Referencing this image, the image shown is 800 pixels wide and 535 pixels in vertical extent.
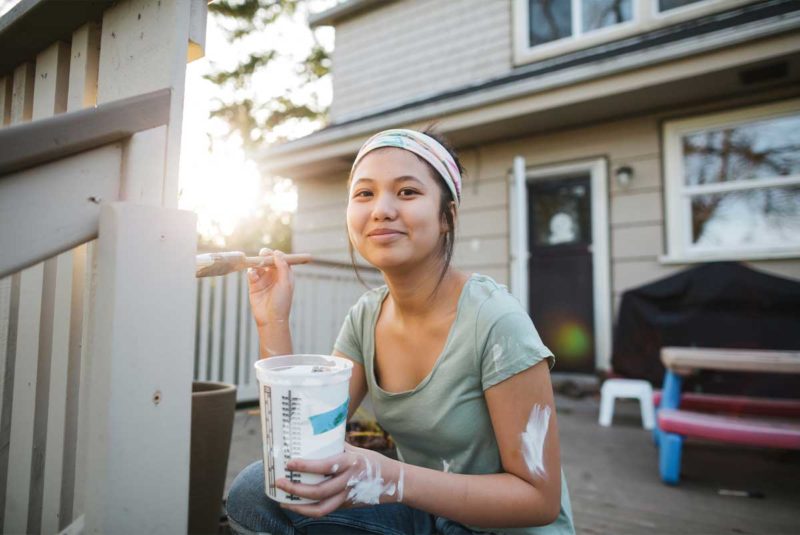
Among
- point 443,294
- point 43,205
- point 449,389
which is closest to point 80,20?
point 43,205

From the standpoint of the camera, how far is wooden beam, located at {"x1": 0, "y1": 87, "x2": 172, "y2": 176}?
25.8 inches

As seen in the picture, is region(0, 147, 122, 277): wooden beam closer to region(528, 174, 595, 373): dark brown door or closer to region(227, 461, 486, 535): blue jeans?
region(227, 461, 486, 535): blue jeans

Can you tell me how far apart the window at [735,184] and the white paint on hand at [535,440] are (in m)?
4.59

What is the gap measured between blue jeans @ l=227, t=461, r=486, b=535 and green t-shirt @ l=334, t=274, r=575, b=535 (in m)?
0.15

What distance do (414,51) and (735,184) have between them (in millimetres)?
4859

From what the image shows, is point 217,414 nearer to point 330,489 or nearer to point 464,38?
point 330,489

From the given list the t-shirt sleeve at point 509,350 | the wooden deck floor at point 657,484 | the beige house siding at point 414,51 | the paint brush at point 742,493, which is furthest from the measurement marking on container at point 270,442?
the beige house siding at point 414,51

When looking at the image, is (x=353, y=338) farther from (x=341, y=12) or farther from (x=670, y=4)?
(x=341, y=12)

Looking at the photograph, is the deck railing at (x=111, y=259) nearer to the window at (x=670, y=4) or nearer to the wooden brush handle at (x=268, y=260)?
the wooden brush handle at (x=268, y=260)

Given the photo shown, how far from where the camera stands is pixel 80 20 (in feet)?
3.51

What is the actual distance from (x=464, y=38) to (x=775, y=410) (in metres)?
5.92

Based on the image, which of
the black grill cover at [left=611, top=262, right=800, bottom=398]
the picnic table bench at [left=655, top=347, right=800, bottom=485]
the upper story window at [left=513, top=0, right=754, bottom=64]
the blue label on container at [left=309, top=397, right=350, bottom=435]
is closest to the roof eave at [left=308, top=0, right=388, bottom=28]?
the upper story window at [left=513, top=0, right=754, bottom=64]

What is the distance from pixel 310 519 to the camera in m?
1.15

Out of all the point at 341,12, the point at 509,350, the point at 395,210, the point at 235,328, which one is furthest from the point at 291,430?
the point at 341,12
